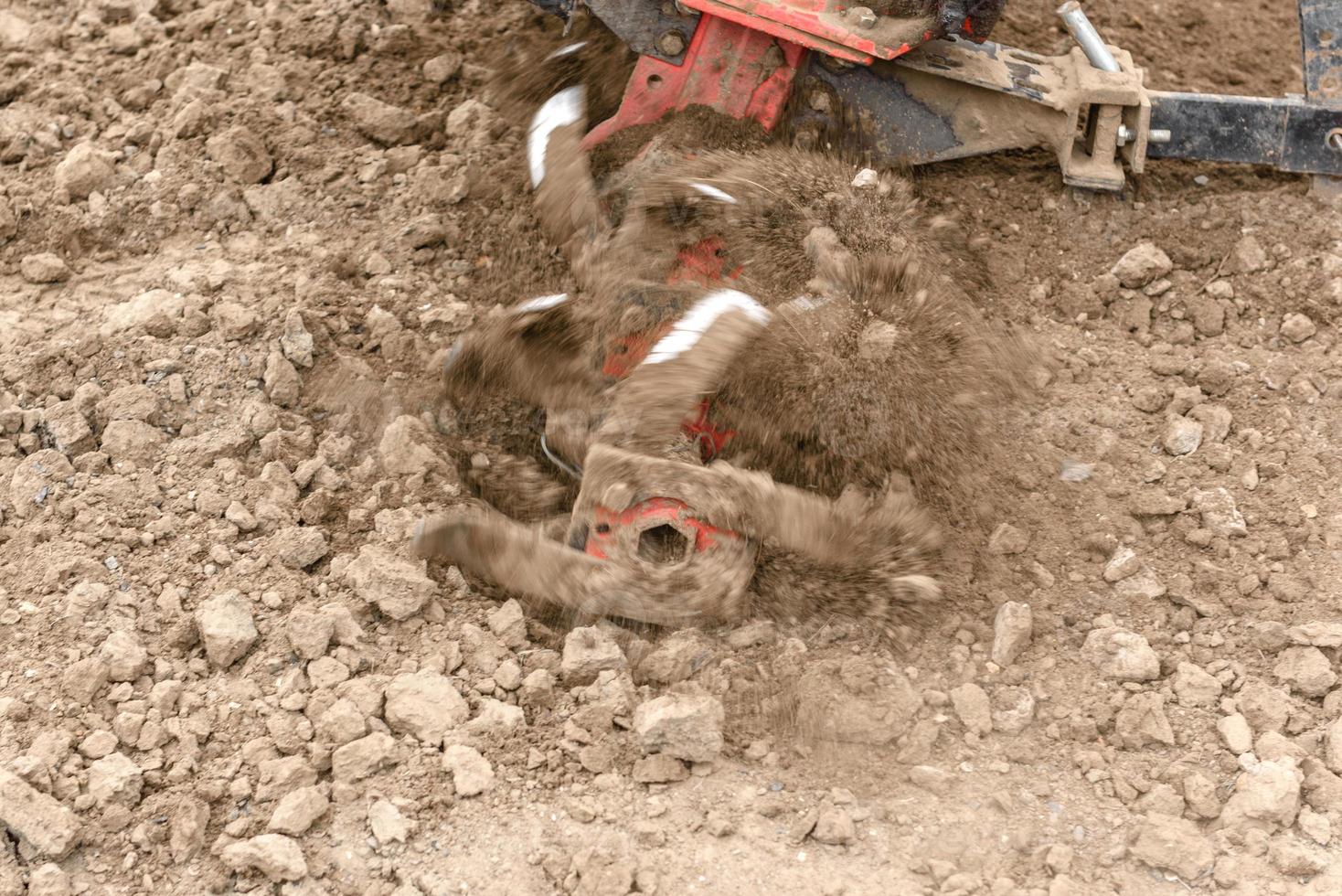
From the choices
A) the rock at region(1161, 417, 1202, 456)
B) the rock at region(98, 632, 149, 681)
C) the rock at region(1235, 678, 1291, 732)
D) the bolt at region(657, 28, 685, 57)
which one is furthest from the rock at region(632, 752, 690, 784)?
the bolt at region(657, 28, 685, 57)

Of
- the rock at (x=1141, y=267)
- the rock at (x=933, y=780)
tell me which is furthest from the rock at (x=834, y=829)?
the rock at (x=1141, y=267)

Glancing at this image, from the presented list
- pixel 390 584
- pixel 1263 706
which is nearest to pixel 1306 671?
pixel 1263 706

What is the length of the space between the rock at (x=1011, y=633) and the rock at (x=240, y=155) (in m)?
2.09

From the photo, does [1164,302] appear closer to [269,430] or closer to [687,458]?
[687,458]

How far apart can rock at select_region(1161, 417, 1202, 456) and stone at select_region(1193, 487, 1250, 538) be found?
0.42 feet

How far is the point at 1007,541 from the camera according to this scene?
285 centimetres

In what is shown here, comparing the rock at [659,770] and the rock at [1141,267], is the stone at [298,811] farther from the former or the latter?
the rock at [1141,267]

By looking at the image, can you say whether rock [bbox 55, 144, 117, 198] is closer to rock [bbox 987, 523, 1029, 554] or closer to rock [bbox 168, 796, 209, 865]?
rock [bbox 168, 796, 209, 865]

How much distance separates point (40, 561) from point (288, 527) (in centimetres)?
46

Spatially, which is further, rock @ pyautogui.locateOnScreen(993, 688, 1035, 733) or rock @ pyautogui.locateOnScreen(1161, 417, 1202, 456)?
rock @ pyautogui.locateOnScreen(1161, 417, 1202, 456)

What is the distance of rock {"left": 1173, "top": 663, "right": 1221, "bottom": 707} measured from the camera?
101 inches

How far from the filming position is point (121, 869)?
89.7 inches

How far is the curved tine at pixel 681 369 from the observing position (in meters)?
2.60

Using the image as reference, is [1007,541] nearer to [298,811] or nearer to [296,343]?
[298,811]
